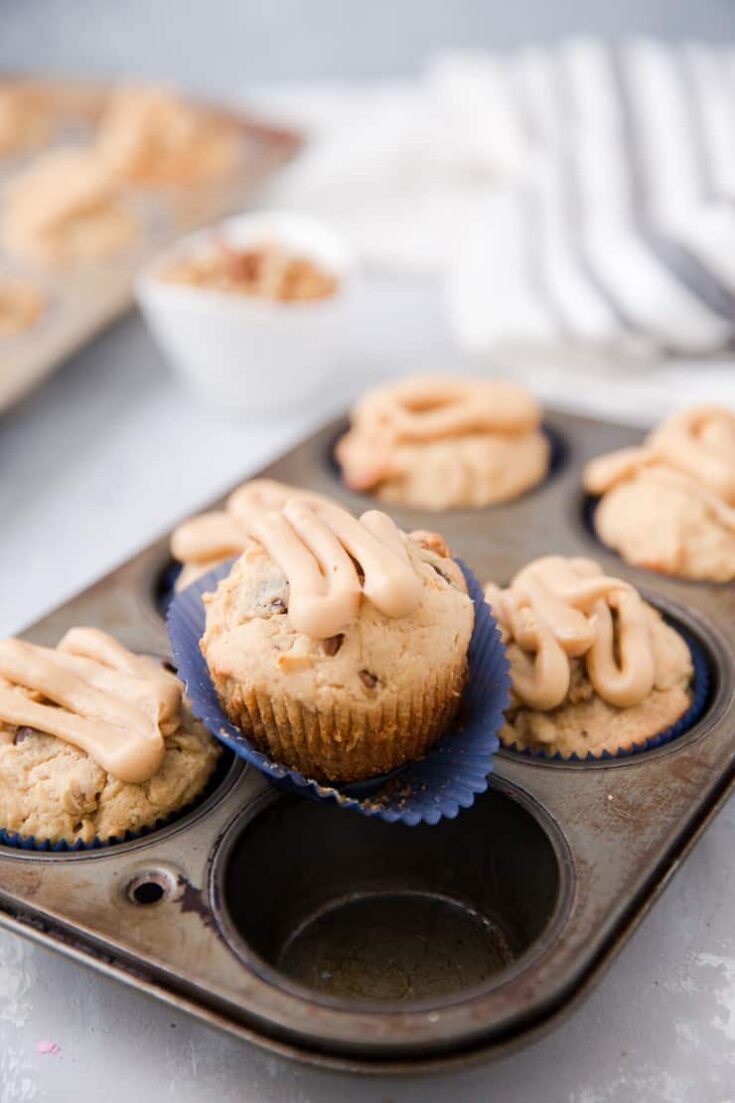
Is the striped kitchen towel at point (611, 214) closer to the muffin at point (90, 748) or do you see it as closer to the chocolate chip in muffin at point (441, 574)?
the chocolate chip in muffin at point (441, 574)

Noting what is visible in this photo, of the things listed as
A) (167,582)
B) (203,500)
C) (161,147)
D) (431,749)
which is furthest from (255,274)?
(431,749)

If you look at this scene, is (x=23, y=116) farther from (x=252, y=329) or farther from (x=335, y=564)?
(x=335, y=564)

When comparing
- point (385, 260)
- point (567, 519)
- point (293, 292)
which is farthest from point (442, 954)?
point (385, 260)

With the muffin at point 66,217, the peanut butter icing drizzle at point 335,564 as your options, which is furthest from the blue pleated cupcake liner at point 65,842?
the muffin at point 66,217

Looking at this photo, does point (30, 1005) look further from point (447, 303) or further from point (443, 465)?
point (447, 303)

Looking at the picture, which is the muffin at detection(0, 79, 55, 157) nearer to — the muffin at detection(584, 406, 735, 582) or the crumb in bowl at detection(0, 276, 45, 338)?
the crumb in bowl at detection(0, 276, 45, 338)

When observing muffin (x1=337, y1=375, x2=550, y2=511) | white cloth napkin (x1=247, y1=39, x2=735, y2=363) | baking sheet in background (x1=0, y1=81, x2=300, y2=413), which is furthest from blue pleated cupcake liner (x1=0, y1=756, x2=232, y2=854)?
white cloth napkin (x1=247, y1=39, x2=735, y2=363)

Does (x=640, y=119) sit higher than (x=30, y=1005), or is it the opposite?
(x=30, y=1005)
